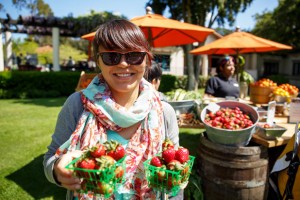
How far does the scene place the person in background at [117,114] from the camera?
53.0 inches

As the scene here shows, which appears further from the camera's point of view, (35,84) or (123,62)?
(35,84)

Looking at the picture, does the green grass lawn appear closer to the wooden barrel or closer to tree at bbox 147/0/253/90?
the wooden barrel

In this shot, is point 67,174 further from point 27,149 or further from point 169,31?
→ point 169,31

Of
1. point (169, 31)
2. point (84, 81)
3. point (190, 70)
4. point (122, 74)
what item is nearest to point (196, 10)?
point (190, 70)

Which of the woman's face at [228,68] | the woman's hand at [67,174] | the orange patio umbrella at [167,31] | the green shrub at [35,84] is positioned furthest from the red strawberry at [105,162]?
the green shrub at [35,84]

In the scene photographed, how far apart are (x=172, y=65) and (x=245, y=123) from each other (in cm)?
2278

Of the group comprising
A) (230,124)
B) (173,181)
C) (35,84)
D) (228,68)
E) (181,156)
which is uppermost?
(228,68)

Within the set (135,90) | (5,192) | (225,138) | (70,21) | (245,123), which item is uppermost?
(70,21)

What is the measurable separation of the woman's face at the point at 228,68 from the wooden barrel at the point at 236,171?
2436mm

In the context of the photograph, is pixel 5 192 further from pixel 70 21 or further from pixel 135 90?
pixel 70 21

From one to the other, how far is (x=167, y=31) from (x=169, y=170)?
5.98 meters

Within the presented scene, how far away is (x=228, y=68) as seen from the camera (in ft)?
16.3

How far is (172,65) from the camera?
25.2 m

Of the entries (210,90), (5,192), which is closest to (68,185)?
(5,192)
